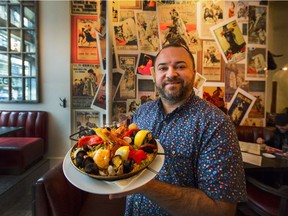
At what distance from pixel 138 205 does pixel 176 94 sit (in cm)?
51

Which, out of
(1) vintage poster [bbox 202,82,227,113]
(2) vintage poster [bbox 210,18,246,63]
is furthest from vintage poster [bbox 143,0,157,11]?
(1) vintage poster [bbox 202,82,227,113]

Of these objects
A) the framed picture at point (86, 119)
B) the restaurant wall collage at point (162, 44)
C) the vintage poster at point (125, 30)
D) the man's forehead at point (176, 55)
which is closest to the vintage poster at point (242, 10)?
the restaurant wall collage at point (162, 44)

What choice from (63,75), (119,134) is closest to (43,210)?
(119,134)

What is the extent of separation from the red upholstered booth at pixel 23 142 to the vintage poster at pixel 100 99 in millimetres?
800

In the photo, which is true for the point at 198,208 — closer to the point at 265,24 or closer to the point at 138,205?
the point at 138,205

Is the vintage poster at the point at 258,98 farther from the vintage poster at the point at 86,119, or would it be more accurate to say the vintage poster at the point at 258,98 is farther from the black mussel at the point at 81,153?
the black mussel at the point at 81,153

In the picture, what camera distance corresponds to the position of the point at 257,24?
265 centimetres

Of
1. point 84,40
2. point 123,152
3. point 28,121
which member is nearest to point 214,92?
point 84,40

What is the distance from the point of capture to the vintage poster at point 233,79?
8.74 ft

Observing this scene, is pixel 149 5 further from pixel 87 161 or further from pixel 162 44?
pixel 87 161

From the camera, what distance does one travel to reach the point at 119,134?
0.75 m

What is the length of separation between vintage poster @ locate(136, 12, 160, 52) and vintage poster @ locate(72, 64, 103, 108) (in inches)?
29.6

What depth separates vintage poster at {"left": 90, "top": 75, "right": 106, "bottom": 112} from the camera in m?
2.69

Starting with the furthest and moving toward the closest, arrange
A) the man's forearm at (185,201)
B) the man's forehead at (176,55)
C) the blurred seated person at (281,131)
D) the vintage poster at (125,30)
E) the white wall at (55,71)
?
the white wall at (55,71) → the vintage poster at (125,30) → the blurred seated person at (281,131) → the man's forehead at (176,55) → the man's forearm at (185,201)
